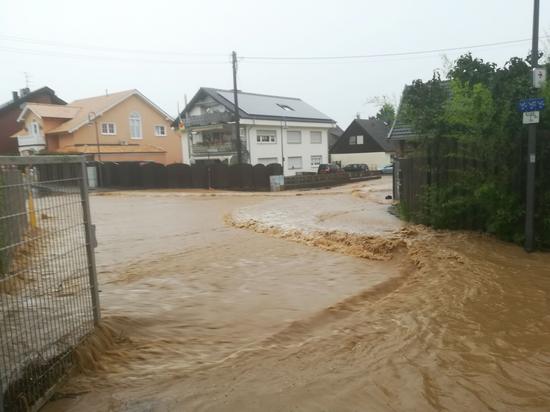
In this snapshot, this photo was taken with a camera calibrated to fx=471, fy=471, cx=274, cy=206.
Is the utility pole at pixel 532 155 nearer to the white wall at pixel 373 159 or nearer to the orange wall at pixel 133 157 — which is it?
the orange wall at pixel 133 157

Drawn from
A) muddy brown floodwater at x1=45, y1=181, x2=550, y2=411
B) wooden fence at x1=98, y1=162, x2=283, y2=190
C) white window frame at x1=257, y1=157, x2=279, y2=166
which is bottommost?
muddy brown floodwater at x1=45, y1=181, x2=550, y2=411

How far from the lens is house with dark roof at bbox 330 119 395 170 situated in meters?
52.2

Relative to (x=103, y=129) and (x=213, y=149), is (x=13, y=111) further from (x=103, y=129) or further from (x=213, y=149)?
(x=213, y=149)

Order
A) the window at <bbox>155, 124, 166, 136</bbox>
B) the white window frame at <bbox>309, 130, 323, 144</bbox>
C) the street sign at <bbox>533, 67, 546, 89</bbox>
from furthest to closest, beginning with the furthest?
the white window frame at <bbox>309, 130, 323, 144</bbox> < the window at <bbox>155, 124, 166, 136</bbox> < the street sign at <bbox>533, 67, 546, 89</bbox>

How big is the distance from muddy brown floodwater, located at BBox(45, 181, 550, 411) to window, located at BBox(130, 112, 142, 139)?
33.7m

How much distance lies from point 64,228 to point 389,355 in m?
3.17

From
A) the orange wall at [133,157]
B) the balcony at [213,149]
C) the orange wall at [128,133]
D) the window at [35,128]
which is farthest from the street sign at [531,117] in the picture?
the window at [35,128]

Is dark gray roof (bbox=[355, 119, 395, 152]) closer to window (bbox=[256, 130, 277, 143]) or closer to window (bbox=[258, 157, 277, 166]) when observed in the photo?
window (bbox=[256, 130, 277, 143])

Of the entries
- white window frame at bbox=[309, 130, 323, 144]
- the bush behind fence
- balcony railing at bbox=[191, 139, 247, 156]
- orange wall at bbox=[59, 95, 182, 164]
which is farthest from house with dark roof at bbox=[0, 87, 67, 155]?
the bush behind fence

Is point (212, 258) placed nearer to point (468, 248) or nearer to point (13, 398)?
point (468, 248)

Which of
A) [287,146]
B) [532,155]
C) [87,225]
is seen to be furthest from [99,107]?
[87,225]

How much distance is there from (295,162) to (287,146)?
6.14 feet

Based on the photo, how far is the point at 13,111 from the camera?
4728cm

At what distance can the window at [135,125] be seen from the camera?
42.2 m
